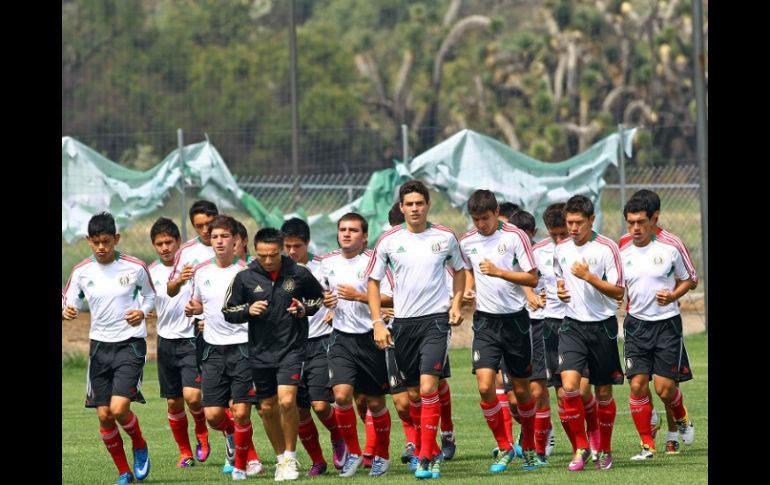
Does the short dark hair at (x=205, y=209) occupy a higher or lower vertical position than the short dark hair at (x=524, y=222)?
higher

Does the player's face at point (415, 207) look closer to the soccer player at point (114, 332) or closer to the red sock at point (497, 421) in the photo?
the red sock at point (497, 421)

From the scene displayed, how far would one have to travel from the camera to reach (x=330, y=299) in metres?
10.8

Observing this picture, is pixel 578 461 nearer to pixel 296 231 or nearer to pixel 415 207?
pixel 415 207

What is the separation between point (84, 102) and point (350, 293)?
2953cm

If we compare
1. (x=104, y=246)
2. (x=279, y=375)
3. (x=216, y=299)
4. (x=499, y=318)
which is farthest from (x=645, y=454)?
(x=104, y=246)

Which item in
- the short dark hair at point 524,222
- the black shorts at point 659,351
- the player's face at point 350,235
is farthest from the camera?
the short dark hair at point 524,222

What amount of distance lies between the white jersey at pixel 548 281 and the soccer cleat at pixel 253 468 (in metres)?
2.87

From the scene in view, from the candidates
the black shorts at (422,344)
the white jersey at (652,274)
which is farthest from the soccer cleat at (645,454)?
the black shorts at (422,344)

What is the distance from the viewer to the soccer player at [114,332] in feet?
34.6

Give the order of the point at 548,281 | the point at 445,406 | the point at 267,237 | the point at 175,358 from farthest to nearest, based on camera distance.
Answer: the point at 548,281, the point at 175,358, the point at 445,406, the point at 267,237

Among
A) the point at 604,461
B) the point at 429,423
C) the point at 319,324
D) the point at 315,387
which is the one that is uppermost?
the point at 319,324

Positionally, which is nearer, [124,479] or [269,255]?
[269,255]

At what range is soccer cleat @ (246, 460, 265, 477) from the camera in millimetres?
10836

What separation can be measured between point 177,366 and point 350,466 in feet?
6.49
